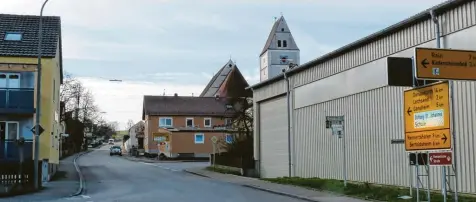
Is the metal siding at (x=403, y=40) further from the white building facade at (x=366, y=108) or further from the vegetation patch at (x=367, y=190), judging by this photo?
the vegetation patch at (x=367, y=190)

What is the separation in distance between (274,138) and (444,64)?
2138cm

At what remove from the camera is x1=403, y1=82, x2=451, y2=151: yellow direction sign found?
12203 mm

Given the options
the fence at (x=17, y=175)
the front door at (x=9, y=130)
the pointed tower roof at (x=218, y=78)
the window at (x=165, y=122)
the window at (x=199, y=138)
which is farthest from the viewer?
the pointed tower roof at (x=218, y=78)

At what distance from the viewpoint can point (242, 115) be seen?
48344mm

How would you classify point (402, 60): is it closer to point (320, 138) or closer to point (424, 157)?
point (424, 157)

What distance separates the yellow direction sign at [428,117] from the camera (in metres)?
12.2

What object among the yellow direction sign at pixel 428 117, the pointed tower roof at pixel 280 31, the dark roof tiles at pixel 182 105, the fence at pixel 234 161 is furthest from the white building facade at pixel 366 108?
the pointed tower roof at pixel 280 31

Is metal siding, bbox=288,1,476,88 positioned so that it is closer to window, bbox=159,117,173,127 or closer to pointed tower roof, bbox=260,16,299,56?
window, bbox=159,117,173,127

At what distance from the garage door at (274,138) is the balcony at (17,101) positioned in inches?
520

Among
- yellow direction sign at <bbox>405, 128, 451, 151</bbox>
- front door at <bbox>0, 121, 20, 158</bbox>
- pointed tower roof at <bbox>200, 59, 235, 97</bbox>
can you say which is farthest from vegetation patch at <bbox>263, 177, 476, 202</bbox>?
→ pointed tower roof at <bbox>200, 59, 235, 97</bbox>

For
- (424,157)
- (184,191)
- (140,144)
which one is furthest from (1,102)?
(140,144)

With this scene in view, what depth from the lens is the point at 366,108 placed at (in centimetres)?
2217

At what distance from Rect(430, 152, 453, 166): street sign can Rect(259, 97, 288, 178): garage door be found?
1841cm

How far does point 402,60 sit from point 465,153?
5.48 m
